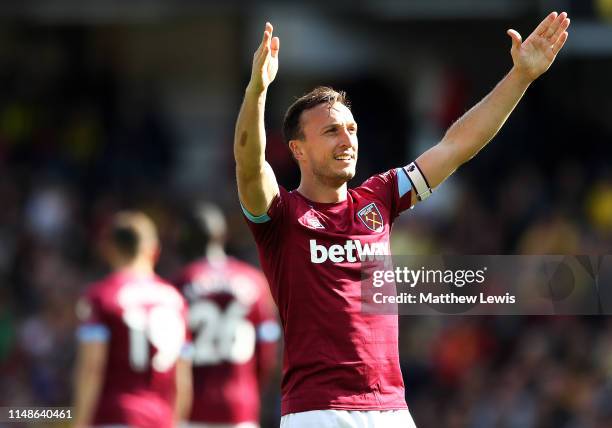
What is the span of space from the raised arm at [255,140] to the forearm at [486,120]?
0.98 meters

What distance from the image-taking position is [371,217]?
6094 millimetres

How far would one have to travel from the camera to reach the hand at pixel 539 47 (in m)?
6.27

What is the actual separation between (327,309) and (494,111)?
1.27m

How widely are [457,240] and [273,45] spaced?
968 cm

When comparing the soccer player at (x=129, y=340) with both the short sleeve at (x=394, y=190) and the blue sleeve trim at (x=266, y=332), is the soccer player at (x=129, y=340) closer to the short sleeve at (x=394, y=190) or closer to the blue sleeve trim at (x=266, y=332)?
the blue sleeve trim at (x=266, y=332)

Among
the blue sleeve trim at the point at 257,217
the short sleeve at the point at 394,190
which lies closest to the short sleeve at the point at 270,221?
the blue sleeve trim at the point at 257,217

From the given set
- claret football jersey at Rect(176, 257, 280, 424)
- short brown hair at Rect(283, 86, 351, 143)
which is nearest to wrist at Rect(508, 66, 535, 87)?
short brown hair at Rect(283, 86, 351, 143)

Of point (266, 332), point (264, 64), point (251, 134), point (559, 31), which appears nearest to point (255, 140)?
point (251, 134)

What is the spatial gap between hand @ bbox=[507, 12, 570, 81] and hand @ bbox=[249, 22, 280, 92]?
3.94ft

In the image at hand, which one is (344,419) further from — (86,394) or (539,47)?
(86,394)

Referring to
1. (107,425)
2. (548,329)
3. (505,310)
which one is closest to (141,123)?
(548,329)

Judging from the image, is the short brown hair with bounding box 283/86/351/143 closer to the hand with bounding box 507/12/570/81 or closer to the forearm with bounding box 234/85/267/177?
the forearm with bounding box 234/85/267/177

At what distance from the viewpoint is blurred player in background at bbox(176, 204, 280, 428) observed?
9.88 m

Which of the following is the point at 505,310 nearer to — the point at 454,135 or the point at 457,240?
the point at 454,135
